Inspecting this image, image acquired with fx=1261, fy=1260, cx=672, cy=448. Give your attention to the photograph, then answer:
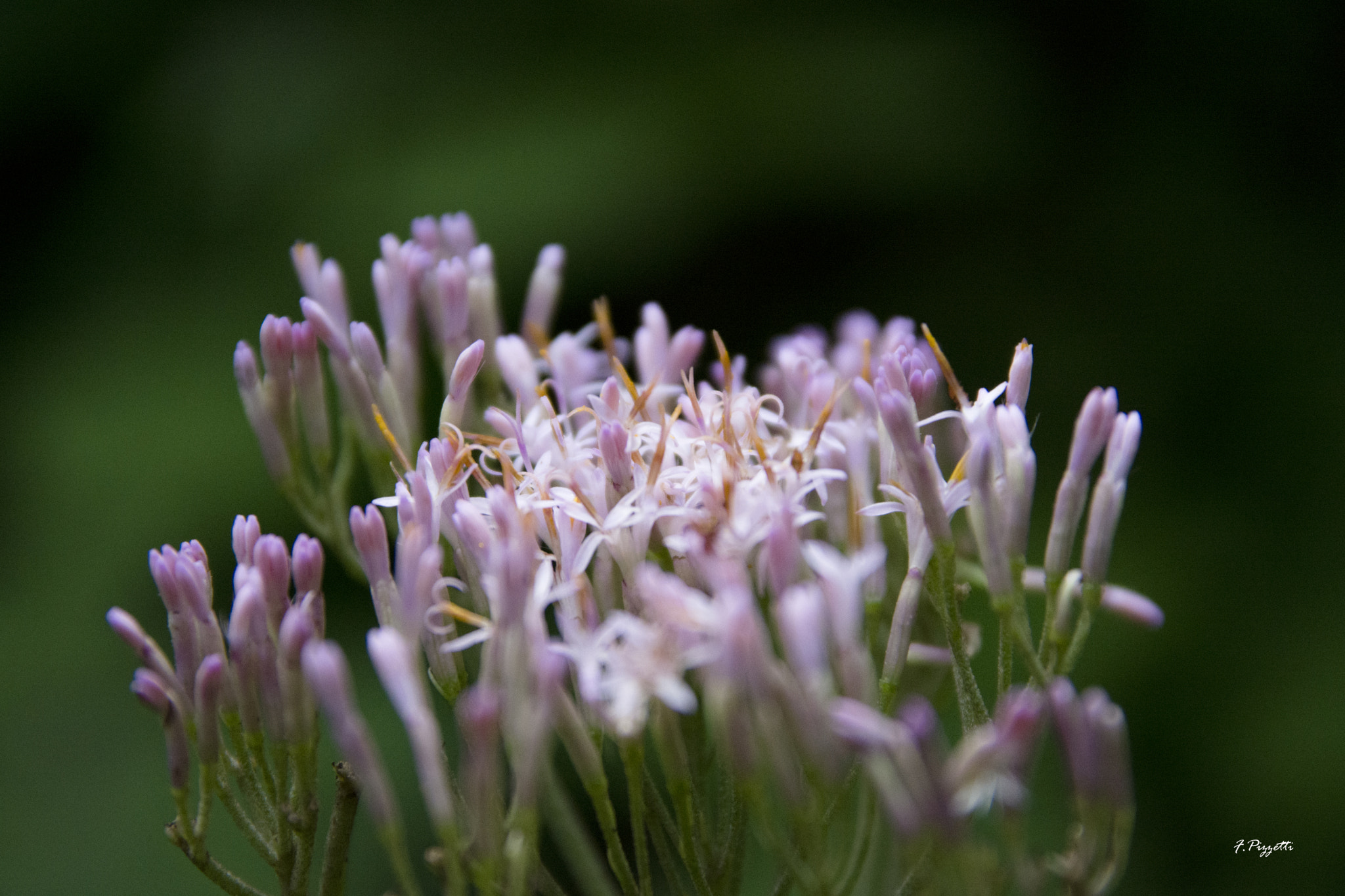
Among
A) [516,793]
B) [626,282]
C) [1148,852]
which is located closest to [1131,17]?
[626,282]

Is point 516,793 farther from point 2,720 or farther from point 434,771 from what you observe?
point 2,720

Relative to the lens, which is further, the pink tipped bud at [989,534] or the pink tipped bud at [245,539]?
the pink tipped bud at [245,539]

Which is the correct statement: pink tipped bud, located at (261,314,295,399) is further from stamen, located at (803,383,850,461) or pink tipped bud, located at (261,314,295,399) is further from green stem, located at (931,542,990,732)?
green stem, located at (931,542,990,732)

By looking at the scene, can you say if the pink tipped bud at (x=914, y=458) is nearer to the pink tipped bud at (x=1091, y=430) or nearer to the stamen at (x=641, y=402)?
the pink tipped bud at (x=1091, y=430)

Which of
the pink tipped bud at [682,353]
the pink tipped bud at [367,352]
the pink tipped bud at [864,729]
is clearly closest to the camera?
the pink tipped bud at [864,729]

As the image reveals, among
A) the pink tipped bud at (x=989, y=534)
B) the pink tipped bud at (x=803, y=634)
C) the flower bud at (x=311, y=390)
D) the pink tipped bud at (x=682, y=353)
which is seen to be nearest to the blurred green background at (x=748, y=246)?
the flower bud at (x=311, y=390)
